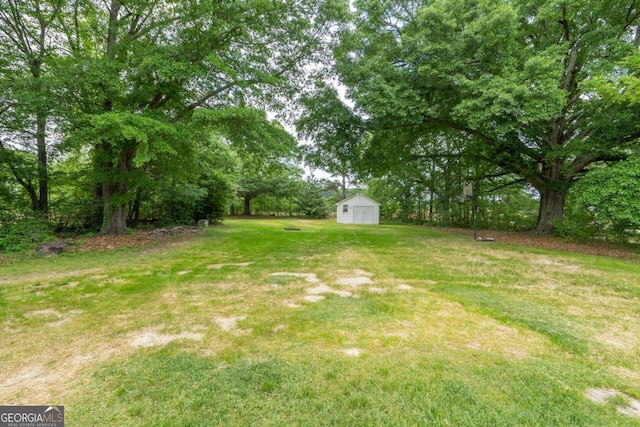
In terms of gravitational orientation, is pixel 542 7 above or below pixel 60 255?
above

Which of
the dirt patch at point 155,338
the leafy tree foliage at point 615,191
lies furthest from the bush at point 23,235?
the leafy tree foliage at point 615,191

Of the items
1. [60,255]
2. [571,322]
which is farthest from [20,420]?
[60,255]

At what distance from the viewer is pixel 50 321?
3.03 meters

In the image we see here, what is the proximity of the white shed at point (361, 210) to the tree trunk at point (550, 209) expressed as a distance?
42.1ft

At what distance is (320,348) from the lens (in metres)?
2.44

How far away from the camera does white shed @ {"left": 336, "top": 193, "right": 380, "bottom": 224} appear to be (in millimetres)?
23922

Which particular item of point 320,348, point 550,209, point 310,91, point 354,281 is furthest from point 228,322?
point 550,209

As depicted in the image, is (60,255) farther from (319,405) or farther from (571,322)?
(571,322)

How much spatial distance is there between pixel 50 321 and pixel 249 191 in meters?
24.3

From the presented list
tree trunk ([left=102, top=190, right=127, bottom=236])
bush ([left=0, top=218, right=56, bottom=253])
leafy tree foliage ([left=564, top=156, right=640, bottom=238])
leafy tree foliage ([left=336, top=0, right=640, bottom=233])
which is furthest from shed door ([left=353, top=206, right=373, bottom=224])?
bush ([left=0, top=218, right=56, bottom=253])

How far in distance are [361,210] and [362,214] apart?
374 mm

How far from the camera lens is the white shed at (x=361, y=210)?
2392 cm

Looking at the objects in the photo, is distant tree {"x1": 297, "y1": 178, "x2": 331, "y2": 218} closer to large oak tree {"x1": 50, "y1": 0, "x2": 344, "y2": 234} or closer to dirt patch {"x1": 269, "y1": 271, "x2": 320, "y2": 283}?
large oak tree {"x1": 50, "y1": 0, "x2": 344, "y2": 234}

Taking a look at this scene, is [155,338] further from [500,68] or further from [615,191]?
[500,68]
